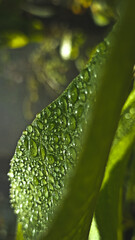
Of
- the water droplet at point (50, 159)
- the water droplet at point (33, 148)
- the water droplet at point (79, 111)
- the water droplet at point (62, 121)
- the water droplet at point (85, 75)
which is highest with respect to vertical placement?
the water droplet at point (33, 148)

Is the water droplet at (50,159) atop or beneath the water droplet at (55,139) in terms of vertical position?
beneath

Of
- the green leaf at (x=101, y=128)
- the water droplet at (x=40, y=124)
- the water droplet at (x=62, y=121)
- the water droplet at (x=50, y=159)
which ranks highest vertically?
the water droplet at (x=40, y=124)

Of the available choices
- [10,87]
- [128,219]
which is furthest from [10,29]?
[10,87]

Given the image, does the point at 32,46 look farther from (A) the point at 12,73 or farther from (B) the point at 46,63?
(B) the point at 46,63

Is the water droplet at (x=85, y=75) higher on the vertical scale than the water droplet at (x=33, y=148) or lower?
lower

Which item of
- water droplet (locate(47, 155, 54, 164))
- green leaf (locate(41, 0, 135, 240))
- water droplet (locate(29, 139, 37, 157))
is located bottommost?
green leaf (locate(41, 0, 135, 240))
